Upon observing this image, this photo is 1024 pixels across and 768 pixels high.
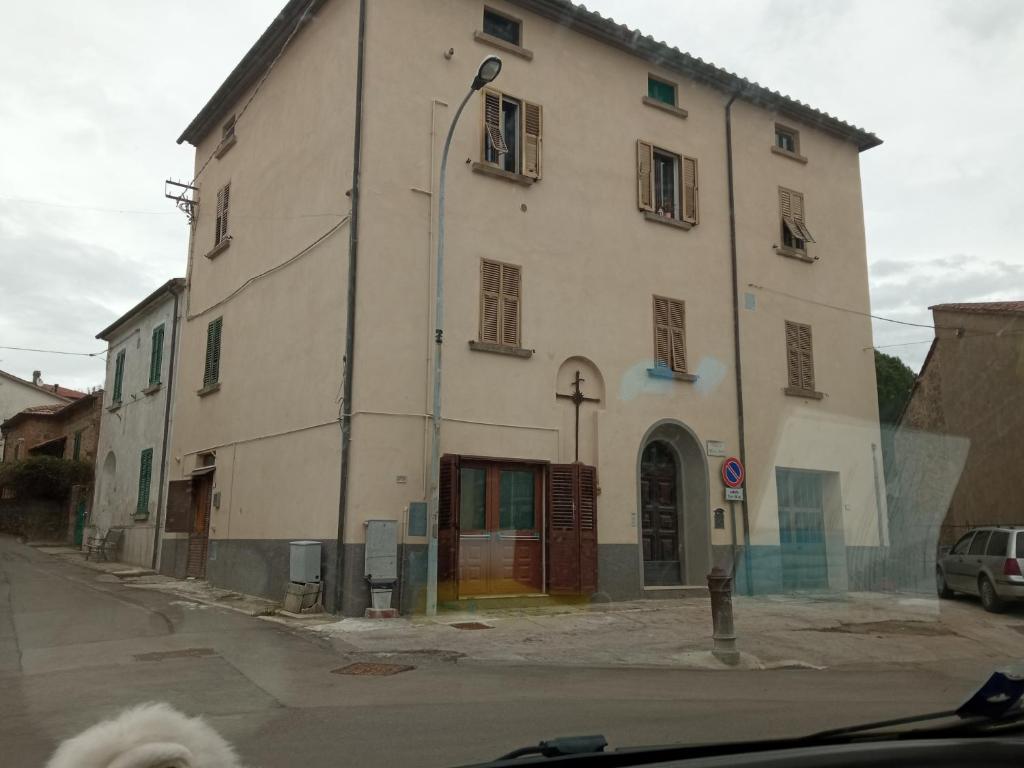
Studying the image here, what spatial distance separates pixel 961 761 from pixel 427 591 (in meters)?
10.9

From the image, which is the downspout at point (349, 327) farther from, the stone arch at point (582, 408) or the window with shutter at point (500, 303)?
the stone arch at point (582, 408)

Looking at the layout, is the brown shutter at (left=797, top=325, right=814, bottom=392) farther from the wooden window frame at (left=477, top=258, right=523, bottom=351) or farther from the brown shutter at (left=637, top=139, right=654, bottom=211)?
the wooden window frame at (left=477, top=258, right=523, bottom=351)

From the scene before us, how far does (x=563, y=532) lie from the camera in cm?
1359

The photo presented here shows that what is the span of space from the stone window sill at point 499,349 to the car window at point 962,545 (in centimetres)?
946

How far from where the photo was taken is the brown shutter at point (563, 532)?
13.5m

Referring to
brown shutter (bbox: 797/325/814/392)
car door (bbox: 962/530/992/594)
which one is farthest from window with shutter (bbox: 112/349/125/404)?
car door (bbox: 962/530/992/594)

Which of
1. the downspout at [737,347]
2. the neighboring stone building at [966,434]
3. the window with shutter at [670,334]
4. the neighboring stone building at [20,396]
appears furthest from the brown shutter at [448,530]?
the neighboring stone building at [20,396]

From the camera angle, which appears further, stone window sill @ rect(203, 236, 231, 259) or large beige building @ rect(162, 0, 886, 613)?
stone window sill @ rect(203, 236, 231, 259)

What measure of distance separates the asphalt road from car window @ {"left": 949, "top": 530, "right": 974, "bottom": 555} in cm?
730

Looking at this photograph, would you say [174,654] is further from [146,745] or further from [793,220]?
[793,220]

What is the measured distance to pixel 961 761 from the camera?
180 cm

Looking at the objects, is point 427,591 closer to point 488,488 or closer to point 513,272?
point 488,488

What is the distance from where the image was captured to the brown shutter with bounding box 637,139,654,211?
1602 centimetres

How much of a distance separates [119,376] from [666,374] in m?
16.7
